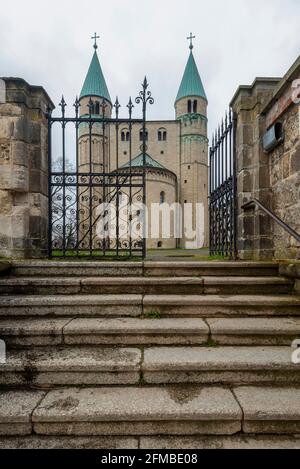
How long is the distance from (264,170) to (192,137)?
30036mm

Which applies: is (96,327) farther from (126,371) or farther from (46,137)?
(46,137)

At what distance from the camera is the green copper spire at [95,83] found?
29.0 metres

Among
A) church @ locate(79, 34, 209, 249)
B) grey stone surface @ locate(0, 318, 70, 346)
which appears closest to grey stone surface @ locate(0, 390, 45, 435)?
grey stone surface @ locate(0, 318, 70, 346)

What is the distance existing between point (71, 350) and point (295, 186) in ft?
11.0

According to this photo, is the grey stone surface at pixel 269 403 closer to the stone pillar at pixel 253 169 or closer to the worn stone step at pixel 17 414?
the worn stone step at pixel 17 414

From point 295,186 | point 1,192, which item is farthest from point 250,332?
point 1,192

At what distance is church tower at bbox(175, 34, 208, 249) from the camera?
3159 cm

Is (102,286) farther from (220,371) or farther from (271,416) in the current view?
(271,416)

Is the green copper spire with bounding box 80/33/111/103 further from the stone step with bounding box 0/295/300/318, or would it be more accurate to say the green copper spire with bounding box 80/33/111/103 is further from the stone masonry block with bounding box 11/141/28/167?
the stone step with bounding box 0/295/300/318

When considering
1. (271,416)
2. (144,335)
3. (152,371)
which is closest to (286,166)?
(144,335)

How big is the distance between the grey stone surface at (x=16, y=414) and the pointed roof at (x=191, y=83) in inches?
1447

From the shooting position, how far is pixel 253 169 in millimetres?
4508

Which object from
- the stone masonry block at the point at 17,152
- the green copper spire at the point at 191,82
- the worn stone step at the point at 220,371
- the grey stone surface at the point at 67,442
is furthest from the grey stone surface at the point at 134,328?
the green copper spire at the point at 191,82

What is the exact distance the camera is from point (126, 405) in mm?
1954
